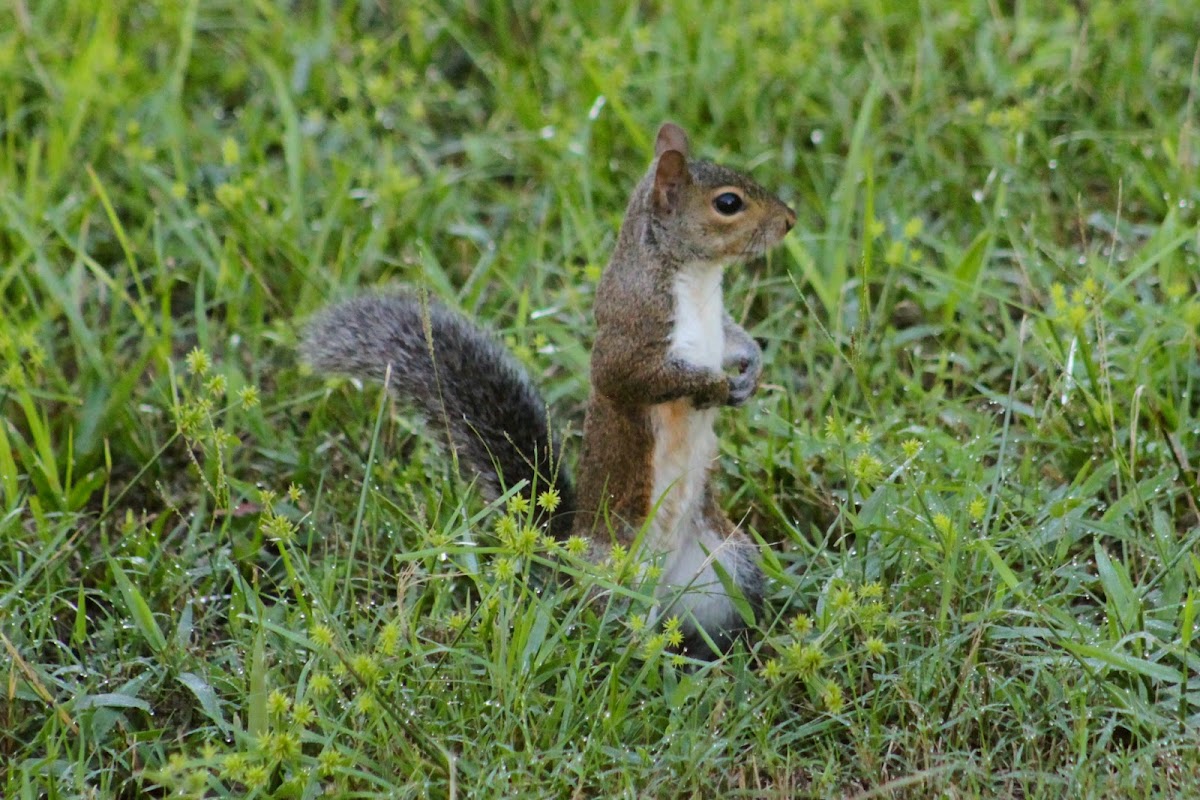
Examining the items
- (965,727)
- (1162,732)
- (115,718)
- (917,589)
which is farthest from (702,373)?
(115,718)

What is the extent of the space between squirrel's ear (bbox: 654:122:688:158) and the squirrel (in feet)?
0.19

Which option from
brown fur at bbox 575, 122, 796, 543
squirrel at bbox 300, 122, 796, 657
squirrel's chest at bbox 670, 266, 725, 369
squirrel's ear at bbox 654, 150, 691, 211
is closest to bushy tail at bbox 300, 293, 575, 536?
squirrel at bbox 300, 122, 796, 657

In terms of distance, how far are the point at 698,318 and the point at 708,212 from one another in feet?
0.66

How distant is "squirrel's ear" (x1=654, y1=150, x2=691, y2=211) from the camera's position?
2875 mm

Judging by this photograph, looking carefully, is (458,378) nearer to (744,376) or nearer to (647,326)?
(647,326)

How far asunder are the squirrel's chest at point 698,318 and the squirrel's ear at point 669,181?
0.43 feet

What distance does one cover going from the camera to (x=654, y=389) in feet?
9.20

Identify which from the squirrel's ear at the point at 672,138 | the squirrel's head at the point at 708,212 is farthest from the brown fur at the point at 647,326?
the squirrel's ear at the point at 672,138

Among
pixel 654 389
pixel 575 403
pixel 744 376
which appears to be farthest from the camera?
pixel 575 403

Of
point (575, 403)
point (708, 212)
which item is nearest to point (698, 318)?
point (708, 212)

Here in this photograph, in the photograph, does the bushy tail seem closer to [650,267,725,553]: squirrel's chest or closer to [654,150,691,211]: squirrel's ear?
[650,267,725,553]: squirrel's chest

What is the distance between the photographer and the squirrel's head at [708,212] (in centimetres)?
288

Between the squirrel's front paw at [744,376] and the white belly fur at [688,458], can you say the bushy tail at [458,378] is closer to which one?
the white belly fur at [688,458]

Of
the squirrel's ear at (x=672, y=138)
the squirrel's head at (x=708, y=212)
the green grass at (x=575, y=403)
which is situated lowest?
the green grass at (x=575, y=403)
